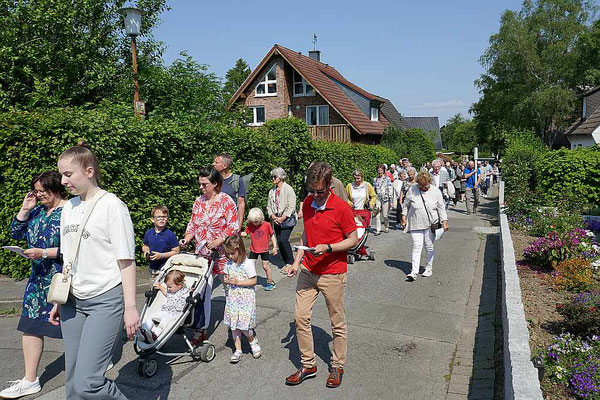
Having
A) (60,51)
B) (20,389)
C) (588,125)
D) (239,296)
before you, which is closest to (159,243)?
(239,296)

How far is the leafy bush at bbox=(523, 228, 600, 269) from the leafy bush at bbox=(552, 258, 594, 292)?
505mm

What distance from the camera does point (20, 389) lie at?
14.5 ft

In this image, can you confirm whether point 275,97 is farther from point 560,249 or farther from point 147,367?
point 147,367

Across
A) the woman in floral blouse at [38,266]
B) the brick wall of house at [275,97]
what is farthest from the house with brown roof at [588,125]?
the woman in floral blouse at [38,266]

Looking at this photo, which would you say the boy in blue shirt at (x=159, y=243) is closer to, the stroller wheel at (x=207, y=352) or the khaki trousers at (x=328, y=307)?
the stroller wheel at (x=207, y=352)

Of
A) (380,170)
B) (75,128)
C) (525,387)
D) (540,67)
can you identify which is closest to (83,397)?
(525,387)

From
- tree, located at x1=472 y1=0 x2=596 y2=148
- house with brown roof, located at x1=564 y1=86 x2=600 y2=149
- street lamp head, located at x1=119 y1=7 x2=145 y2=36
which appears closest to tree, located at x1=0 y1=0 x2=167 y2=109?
street lamp head, located at x1=119 y1=7 x2=145 y2=36

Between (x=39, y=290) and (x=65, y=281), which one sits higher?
(x=65, y=281)

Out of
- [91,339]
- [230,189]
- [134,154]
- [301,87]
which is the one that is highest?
[301,87]

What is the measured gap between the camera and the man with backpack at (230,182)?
6.71 m

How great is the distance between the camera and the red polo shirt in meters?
4.61

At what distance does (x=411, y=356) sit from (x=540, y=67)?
4309cm

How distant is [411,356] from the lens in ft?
17.7

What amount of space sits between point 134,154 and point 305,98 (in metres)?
28.4
